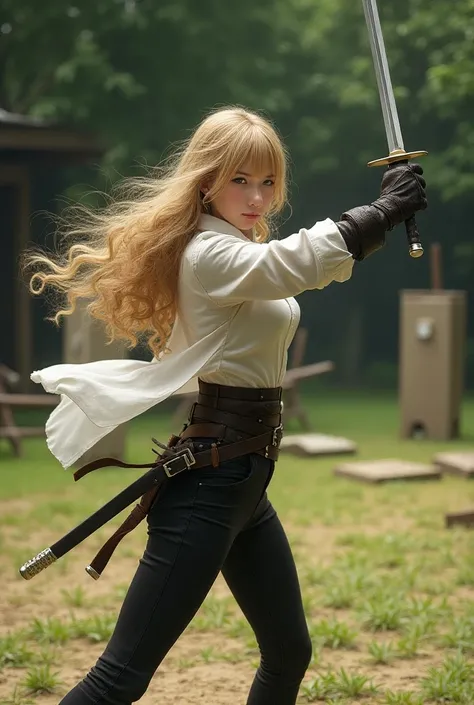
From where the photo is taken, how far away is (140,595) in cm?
268

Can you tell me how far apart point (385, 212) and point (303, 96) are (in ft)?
55.8

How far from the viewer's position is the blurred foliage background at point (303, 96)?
55.6 feet

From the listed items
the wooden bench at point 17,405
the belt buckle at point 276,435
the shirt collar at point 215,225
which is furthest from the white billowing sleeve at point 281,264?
the wooden bench at point 17,405

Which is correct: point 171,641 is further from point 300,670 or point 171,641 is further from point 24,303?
point 24,303

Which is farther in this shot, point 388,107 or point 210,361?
point 388,107

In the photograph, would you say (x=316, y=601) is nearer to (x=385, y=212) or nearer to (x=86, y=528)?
(x=86, y=528)

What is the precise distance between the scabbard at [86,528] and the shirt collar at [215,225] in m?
0.62

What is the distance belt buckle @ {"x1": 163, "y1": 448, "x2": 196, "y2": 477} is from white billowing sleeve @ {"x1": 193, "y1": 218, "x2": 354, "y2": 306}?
0.41 m

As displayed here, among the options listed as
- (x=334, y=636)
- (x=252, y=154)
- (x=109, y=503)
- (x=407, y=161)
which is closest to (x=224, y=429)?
(x=109, y=503)

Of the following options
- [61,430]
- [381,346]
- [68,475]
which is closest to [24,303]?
[68,475]

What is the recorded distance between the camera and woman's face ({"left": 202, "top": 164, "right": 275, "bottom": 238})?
2.83 m

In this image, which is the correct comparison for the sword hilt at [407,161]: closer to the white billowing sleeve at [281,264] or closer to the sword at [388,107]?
the sword at [388,107]

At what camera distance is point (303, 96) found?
1919 cm

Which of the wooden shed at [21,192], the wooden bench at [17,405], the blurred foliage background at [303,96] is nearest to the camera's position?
the wooden bench at [17,405]
